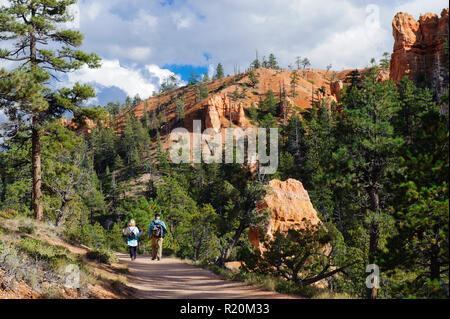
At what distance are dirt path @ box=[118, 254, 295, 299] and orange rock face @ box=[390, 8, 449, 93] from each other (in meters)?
78.0

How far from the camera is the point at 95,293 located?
5.85 m

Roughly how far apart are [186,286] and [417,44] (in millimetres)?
91551

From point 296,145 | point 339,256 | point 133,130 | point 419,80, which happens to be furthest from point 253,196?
point 133,130

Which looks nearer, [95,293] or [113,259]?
[95,293]

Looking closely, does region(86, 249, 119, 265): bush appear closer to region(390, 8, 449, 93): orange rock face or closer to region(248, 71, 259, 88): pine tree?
region(390, 8, 449, 93): orange rock face

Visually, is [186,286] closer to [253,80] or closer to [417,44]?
[417,44]

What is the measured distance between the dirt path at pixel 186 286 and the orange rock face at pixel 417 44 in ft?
256

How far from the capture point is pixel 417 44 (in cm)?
7631

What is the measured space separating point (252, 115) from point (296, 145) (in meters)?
24.2

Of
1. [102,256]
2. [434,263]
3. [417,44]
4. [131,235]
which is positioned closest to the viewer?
[434,263]

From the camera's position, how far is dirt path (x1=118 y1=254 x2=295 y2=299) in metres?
6.71

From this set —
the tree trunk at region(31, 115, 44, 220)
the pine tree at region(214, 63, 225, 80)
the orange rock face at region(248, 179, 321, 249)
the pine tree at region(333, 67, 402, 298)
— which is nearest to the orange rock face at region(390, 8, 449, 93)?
the orange rock face at region(248, 179, 321, 249)

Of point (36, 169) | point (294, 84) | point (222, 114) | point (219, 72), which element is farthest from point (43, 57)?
point (219, 72)
